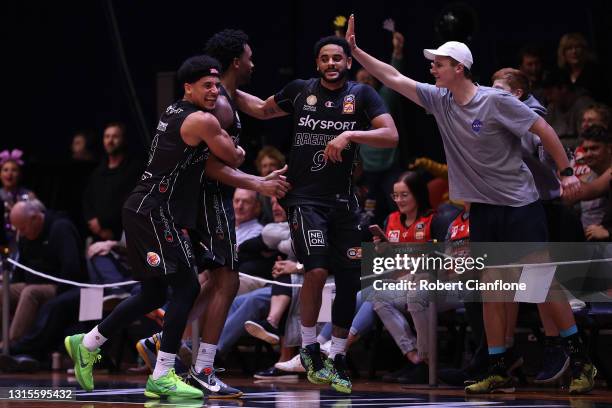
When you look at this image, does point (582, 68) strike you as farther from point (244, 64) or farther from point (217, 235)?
point (217, 235)

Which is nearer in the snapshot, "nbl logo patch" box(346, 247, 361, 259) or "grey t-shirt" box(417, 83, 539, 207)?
"grey t-shirt" box(417, 83, 539, 207)

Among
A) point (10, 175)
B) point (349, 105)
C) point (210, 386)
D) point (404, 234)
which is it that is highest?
point (349, 105)

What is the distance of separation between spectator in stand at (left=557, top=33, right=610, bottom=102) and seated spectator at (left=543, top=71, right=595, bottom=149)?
0.60 ft

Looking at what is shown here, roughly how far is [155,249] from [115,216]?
424cm

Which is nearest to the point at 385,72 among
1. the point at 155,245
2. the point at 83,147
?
the point at 155,245

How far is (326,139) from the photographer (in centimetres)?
752

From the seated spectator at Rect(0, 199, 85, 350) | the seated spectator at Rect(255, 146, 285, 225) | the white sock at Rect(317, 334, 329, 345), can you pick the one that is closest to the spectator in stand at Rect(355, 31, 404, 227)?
the seated spectator at Rect(255, 146, 285, 225)

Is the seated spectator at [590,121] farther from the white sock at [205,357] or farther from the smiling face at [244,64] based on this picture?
the white sock at [205,357]

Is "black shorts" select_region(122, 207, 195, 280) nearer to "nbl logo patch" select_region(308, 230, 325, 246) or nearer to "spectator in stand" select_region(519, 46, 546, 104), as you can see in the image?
"nbl logo patch" select_region(308, 230, 325, 246)

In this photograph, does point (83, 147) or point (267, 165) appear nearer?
point (267, 165)

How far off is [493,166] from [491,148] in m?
0.11

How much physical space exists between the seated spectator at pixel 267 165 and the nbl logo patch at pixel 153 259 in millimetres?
3194

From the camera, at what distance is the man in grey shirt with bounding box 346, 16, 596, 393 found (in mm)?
7305

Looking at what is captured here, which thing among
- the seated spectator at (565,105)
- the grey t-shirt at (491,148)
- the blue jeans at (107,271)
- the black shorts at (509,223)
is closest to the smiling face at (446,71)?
the grey t-shirt at (491,148)
